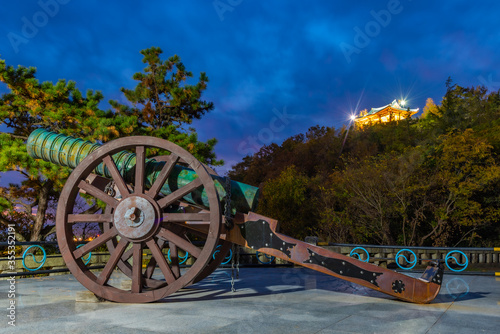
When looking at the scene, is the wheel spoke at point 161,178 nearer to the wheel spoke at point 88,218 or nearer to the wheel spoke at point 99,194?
the wheel spoke at point 99,194

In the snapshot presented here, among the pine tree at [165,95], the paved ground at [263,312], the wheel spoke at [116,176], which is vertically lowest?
the paved ground at [263,312]

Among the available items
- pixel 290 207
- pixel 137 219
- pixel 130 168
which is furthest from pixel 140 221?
pixel 290 207

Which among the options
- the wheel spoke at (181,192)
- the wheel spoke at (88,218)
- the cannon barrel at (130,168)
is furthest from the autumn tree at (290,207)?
the wheel spoke at (181,192)

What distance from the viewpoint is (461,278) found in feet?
26.7

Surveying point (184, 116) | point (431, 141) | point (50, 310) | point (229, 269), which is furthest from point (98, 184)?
point (431, 141)

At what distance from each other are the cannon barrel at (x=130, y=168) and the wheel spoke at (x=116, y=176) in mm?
434

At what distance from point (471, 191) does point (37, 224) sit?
1673 centimetres

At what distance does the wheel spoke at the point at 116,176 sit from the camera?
16.7ft

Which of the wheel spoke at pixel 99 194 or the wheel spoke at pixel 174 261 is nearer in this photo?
the wheel spoke at pixel 99 194

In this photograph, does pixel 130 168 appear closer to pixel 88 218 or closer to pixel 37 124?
pixel 88 218

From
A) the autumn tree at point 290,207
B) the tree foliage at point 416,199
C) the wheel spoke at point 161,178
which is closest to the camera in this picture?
the wheel spoke at point 161,178

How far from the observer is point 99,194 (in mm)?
5219

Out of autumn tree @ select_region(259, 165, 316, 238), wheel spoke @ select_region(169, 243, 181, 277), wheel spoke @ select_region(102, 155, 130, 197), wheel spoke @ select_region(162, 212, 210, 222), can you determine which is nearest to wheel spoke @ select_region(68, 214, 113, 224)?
wheel spoke @ select_region(102, 155, 130, 197)

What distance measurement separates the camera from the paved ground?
3781mm
